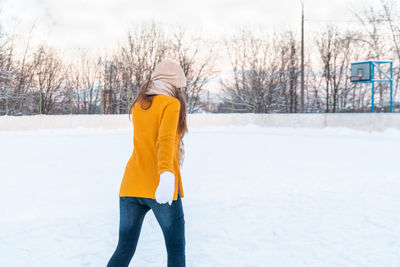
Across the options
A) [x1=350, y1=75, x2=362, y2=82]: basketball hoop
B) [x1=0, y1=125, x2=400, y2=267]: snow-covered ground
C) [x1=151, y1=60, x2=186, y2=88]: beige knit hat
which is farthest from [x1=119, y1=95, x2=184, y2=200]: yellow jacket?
[x1=350, y1=75, x2=362, y2=82]: basketball hoop

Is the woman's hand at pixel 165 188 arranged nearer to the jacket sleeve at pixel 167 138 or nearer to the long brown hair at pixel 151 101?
the jacket sleeve at pixel 167 138

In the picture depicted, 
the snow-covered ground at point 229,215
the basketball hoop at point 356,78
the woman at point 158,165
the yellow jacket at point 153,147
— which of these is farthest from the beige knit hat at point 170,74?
the basketball hoop at point 356,78

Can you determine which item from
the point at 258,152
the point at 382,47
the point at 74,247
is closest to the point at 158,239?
the point at 74,247

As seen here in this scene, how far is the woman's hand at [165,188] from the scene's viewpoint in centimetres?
174

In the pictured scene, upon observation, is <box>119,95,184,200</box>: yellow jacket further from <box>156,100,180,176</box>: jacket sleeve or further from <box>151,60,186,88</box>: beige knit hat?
<box>151,60,186,88</box>: beige knit hat

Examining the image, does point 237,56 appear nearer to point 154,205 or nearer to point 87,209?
point 87,209

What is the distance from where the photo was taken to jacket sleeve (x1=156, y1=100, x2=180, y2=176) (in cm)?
175

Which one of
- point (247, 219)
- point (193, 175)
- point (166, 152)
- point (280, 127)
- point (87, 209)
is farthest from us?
point (280, 127)

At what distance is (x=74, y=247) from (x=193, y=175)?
4059 mm

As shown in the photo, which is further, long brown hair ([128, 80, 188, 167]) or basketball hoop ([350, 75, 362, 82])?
basketball hoop ([350, 75, 362, 82])

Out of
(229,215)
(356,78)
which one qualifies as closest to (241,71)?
(356,78)

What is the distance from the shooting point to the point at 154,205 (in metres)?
1.84

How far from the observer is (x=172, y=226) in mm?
1854

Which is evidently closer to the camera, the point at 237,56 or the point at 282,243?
the point at 282,243
